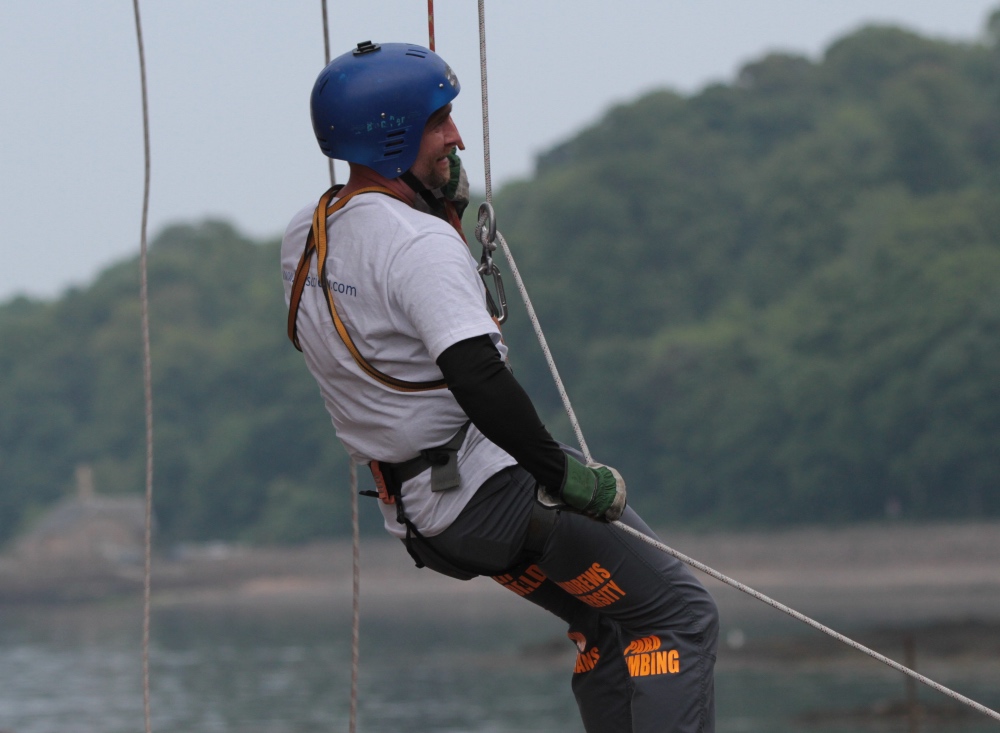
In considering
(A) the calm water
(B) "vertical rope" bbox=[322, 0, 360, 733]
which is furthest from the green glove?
(A) the calm water

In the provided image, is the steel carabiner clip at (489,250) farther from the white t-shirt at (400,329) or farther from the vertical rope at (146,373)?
the vertical rope at (146,373)

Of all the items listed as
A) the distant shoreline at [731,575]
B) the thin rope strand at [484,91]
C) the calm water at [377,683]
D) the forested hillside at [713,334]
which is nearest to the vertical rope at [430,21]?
the thin rope strand at [484,91]

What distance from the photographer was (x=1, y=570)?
95.6 meters

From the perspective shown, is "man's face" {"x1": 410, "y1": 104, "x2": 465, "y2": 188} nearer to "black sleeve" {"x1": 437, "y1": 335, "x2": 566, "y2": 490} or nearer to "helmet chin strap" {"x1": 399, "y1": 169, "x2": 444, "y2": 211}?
"helmet chin strap" {"x1": 399, "y1": 169, "x2": 444, "y2": 211}

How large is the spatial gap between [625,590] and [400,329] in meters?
0.72

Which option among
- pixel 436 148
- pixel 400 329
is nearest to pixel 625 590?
pixel 400 329

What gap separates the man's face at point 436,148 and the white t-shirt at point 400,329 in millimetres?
137

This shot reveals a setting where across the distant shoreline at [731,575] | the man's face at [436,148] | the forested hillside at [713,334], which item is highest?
the man's face at [436,148]

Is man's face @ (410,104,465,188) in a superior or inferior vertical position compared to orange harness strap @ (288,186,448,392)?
superior

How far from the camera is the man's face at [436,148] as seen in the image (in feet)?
10.8

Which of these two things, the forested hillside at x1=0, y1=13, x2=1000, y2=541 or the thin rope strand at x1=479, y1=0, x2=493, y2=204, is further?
the forested hillside at x1=0, y1=13, x2=1000, y2=541

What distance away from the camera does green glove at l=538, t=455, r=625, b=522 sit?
3127 mm

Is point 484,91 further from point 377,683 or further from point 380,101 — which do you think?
point 377,683

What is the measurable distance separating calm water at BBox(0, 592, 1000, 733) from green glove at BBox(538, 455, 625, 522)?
33.6 metres
